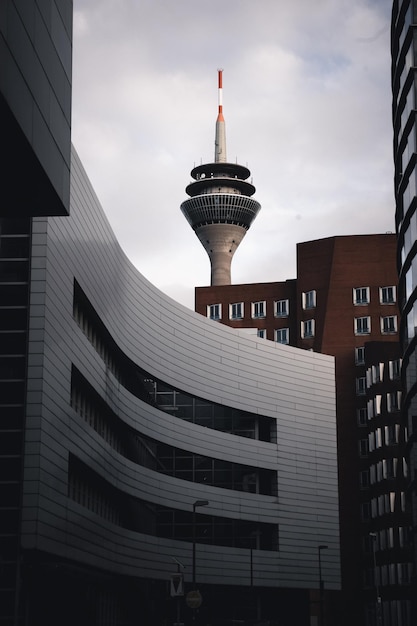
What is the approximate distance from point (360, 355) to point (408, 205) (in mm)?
66231

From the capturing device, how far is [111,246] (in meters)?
60.4

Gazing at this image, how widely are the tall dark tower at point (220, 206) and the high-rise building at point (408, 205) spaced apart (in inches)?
4542

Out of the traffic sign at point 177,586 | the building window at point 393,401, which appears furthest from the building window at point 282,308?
the traffic sign at point 177,586

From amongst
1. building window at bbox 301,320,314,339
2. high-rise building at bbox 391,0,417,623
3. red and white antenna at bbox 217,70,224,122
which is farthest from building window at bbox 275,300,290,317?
high-rise building at bbox 391,0,417,623

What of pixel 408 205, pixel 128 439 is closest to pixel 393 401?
pixel 128 439

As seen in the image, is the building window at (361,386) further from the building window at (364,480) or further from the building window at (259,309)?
the building window at (259,309)

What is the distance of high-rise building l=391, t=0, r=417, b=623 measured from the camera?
161ft

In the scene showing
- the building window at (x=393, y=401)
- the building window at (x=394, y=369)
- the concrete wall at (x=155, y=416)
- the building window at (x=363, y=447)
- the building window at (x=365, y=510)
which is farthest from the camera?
the building window at (x=363, y=447)

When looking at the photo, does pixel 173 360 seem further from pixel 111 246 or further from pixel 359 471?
pixel 359 471

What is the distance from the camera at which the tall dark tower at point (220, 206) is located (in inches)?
6727

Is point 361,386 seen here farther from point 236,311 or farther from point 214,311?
point 214,311

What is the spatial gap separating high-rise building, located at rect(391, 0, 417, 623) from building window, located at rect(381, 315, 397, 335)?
2529 inches

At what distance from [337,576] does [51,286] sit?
168 ft

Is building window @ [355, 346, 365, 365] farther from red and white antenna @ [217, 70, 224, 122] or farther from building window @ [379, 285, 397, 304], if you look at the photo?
red and white antenna @ [217, 70, 224, 122]
